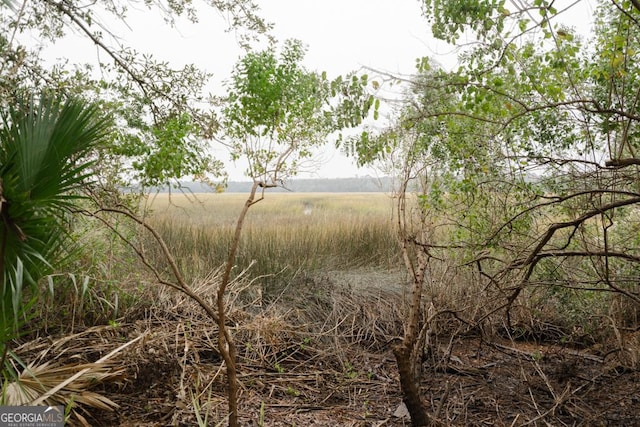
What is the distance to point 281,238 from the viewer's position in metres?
6.50

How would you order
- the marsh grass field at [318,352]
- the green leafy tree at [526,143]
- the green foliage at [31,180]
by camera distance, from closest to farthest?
1. the green foliage at [31,180]
2. the green leafy tree at [526,143]
3. the marsh grass field at [318,352]

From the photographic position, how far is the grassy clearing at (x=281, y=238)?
583 cm

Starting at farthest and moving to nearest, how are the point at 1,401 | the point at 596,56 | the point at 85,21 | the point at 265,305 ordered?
the point at 265,305 → the point at 85,21 → the point at 596,56 → the point at 1,401

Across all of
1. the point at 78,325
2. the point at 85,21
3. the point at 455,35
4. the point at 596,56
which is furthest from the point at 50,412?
the point at 596,56

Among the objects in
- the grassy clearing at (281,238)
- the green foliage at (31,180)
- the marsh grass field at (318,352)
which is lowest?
the marsh grass field at (318,352)

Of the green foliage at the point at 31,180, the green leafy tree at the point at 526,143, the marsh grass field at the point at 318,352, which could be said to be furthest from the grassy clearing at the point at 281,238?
the green foliage at the point at 31,180

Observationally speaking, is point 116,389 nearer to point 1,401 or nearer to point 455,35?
point 1,401

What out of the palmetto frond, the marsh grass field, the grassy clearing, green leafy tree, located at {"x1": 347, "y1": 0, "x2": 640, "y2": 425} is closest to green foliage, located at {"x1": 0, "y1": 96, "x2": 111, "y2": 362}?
the palmetto frond

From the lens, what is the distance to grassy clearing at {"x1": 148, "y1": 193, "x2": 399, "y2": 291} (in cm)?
583

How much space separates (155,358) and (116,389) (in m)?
0.32

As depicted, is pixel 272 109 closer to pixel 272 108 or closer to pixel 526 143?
pixel 272 108

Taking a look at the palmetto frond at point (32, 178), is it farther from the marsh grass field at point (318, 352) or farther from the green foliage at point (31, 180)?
the marsh grass field at point (318, 352)

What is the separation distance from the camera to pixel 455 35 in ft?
9.62

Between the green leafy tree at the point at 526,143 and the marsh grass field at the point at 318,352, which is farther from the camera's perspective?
the marsh grass field at the point at 318,352
